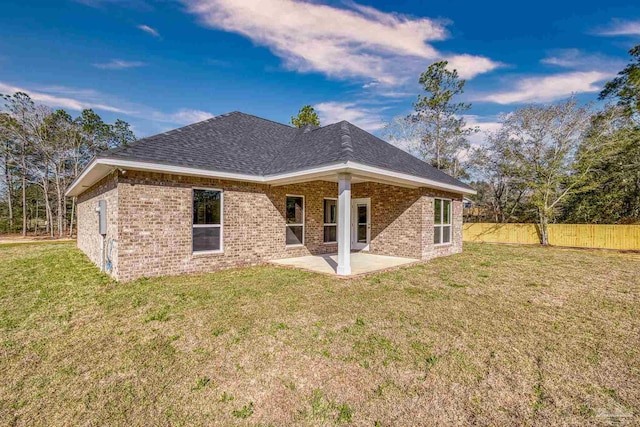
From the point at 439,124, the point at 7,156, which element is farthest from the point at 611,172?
the point at 7,156

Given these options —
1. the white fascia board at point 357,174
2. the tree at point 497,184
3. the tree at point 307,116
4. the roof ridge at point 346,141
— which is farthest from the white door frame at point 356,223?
the tree at point 307,116

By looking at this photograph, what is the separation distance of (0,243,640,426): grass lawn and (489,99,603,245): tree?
537 inches

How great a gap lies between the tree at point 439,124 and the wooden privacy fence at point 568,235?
704cm

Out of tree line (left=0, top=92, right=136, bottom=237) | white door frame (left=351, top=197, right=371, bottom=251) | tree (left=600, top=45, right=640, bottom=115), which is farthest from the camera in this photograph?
tree line (left=0, top=92, right=136, bottom=237)

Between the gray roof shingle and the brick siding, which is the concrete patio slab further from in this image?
the gray roof shingle

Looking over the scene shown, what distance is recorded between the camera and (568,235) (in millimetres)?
16484

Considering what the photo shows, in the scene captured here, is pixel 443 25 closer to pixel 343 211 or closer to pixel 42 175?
pixel 343 211

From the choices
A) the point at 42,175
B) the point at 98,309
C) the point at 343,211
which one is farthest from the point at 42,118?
the point at 343,211

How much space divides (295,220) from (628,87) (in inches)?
869

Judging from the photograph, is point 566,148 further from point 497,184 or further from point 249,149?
point 249,149

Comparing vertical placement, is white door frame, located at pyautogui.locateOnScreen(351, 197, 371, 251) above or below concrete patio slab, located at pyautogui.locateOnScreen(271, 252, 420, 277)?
above

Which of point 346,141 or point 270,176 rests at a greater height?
point 346,141

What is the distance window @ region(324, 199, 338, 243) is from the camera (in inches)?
438

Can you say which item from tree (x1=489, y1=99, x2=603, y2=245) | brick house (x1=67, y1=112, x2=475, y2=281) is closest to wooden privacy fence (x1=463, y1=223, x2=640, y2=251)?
tree (x1=489, y1=99, x2=603, y2=245)
